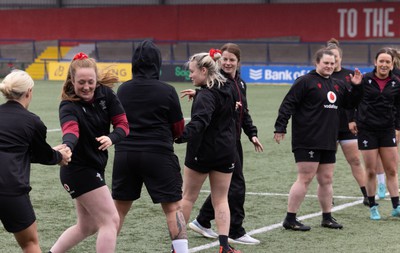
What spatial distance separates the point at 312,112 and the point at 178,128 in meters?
2.29

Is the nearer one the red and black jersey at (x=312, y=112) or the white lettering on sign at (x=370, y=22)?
the red and black jersey at (x=312, y=112)

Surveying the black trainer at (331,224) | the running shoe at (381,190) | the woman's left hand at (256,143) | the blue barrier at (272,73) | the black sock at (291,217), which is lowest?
the blue barrier at (272,73)

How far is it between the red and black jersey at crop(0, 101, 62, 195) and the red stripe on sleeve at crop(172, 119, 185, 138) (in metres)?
1.26

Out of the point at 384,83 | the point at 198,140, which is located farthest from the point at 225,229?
the point at 384,83

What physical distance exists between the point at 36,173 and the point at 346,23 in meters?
34.3

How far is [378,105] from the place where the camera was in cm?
982

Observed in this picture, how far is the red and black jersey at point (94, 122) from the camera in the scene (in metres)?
6.38

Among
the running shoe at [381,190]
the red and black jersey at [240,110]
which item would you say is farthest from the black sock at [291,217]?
the running shoe at [381,190]

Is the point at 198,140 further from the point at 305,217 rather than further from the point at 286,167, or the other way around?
the point at 286,167

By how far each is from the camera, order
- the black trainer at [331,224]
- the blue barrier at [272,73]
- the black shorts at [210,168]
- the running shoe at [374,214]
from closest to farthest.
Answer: the black shorts at [210,168] < the black trainer at [331,224] < the running shoe at [374,214] < the blue barrier at [272,73]

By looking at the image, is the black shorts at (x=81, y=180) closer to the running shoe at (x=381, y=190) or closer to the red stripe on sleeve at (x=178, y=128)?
the red stripe on sleeve at (x=178, y=128)

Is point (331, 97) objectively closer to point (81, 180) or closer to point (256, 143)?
point (256, 143)

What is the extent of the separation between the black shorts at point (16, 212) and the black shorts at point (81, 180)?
0.61 metres

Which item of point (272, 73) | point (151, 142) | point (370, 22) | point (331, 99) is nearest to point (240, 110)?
point (331, 99)
